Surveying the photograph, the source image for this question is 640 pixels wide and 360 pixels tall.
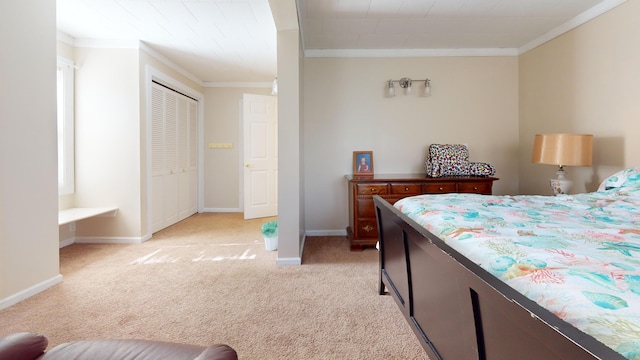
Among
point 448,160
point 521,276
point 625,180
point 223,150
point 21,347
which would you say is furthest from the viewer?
point 223,150

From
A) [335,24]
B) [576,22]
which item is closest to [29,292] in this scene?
[335,24]

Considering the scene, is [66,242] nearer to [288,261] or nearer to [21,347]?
[288,261]

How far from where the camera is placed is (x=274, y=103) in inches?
191

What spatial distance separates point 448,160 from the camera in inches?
134

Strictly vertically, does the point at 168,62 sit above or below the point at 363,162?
above

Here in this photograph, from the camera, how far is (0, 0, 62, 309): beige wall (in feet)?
6.46

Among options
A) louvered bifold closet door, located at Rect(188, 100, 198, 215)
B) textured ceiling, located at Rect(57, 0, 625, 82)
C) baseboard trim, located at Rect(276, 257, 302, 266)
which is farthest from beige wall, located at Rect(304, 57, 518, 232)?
louvered bifold closet door, located at Rect(188, 100, 198, 215)

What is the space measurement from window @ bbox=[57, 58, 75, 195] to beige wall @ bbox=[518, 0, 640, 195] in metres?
5.36

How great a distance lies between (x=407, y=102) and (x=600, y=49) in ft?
5.97

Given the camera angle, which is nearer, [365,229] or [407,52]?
[365,229]

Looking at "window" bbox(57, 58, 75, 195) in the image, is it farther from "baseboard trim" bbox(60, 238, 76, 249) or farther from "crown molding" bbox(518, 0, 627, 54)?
"crown molding" bbox(518, 0, 627, 54)

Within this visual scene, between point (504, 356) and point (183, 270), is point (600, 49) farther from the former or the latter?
point (183, 270)

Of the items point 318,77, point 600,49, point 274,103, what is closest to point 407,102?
point 318,77

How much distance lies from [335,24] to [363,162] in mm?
1595
